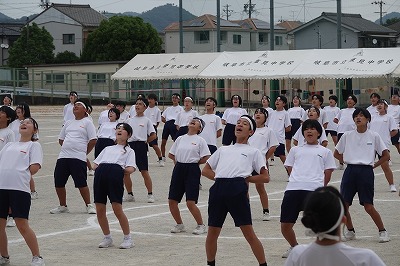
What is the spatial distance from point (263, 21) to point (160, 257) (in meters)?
88.1

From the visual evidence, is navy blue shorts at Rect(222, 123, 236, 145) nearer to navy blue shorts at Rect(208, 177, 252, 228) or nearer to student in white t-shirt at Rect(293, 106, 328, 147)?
student in white t-shirt at Rect(293, 106, 328, 147)

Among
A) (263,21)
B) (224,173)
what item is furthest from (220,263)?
(263,21)

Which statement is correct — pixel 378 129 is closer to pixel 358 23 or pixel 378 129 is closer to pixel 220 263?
pixel 220 263

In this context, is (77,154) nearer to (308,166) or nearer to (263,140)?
(263,140)

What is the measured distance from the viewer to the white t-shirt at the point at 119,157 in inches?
477

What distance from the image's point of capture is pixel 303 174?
10.7 meters

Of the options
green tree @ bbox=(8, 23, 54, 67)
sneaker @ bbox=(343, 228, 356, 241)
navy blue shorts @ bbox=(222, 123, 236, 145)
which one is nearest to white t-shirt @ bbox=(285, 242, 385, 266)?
sneaker @ bbox=(343, 228, 356, 241)

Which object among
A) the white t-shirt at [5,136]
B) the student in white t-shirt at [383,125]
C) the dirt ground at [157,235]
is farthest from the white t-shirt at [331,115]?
the white t-shirt at [5,136]

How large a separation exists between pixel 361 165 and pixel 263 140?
332 cm

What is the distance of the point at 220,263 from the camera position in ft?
36.2

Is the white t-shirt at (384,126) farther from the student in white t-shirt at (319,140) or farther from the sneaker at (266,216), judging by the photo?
the sneaker at (266,216)

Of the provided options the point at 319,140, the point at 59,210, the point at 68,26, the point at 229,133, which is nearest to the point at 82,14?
the point at 68,26

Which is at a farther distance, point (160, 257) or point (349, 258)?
point (160, 257)

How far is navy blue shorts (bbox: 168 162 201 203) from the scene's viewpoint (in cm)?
1309
